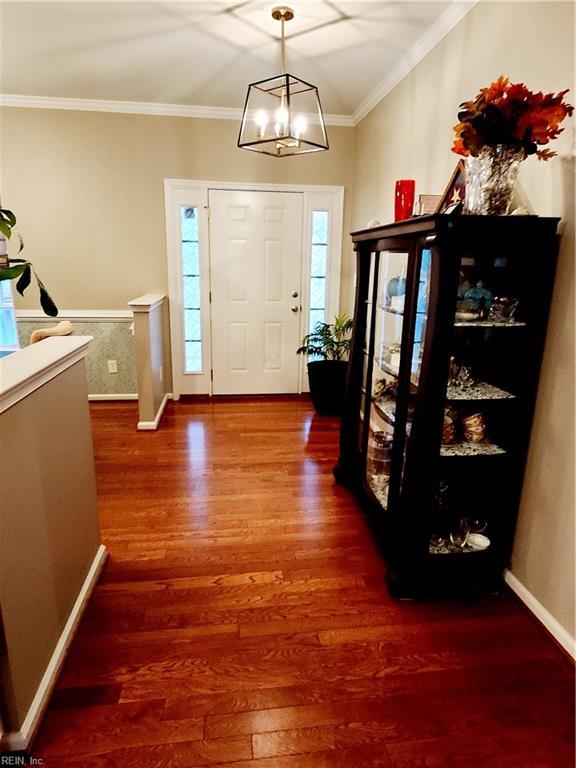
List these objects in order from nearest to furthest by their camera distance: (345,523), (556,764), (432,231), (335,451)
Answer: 1. (556,764)
2. (432,231)
3. (345,523)
4. (335,451)

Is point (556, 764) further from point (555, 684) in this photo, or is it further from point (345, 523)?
point (345, 523)

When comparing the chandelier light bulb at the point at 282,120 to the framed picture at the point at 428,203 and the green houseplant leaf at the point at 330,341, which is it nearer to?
the framed picture at the point at 428,203

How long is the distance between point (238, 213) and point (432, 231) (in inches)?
117

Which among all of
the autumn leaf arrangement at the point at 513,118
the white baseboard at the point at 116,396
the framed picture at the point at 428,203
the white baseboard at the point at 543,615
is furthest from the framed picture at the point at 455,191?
the white baseboard at the point at 116,396

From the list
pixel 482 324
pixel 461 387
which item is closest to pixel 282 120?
pixel 482 324

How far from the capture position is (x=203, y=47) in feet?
9.10

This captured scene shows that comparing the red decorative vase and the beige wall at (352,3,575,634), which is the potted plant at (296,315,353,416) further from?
the beige wall at (352,3,575,634)

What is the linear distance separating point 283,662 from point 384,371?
4.35 feet

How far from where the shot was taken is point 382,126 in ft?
11.2

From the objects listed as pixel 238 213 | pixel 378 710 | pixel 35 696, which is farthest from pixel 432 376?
pixel 238 213

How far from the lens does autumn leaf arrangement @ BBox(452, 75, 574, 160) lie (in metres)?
1.43

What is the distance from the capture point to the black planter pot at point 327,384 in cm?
387

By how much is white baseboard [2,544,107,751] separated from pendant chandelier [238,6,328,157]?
6.96 ft

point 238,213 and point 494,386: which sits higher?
point 238,213
